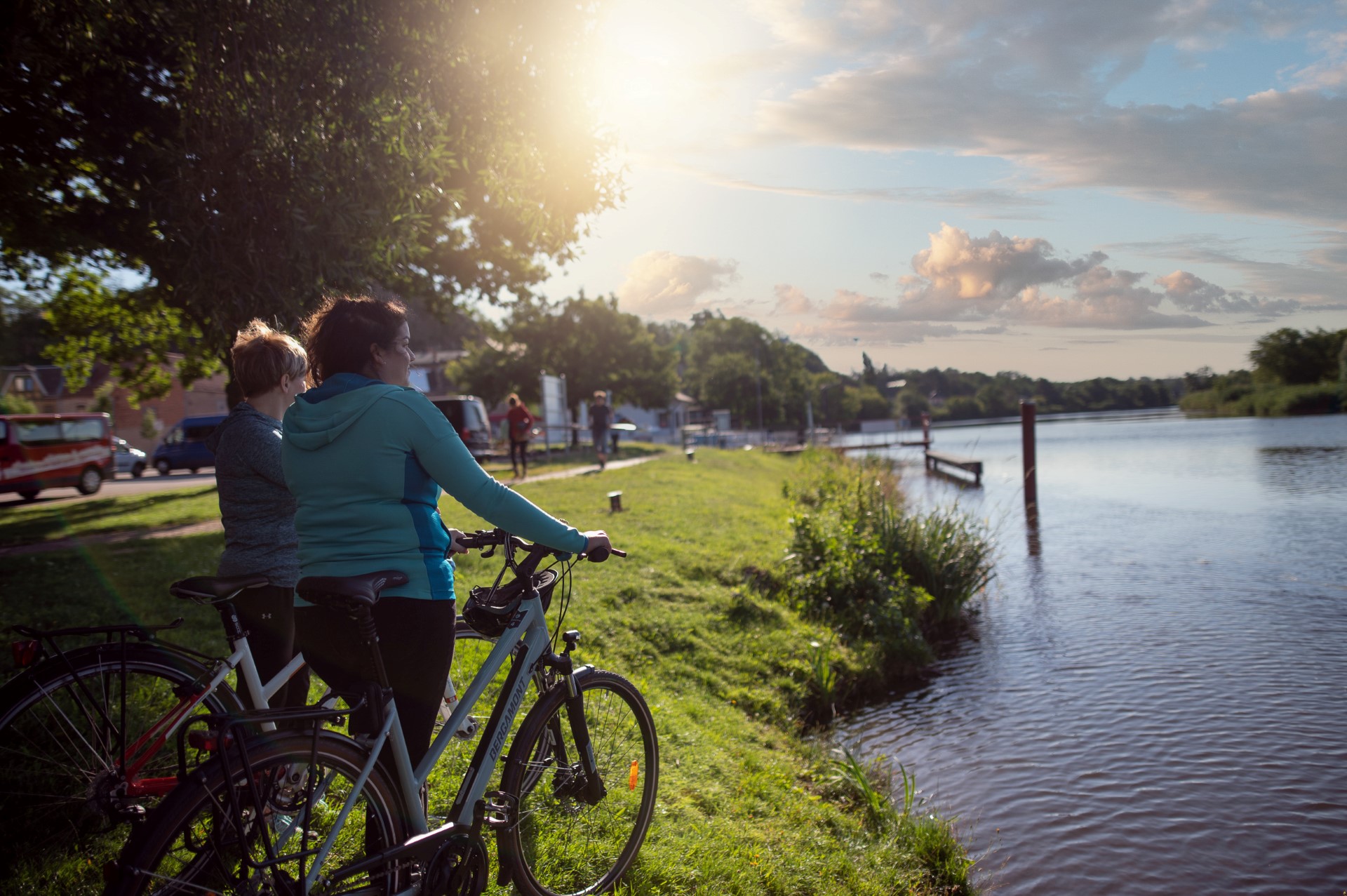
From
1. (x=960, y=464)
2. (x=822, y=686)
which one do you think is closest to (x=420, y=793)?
(x=822, y=686)

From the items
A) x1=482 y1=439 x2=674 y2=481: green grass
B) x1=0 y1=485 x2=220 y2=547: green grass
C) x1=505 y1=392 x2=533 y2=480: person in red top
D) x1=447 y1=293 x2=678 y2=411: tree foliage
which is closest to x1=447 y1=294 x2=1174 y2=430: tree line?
x1=447 y1=293 x2=678 y2=411: tree foliage

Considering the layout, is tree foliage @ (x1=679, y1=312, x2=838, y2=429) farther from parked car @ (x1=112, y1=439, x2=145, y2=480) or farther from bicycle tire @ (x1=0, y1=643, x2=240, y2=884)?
bicycle tire @ (x1=0, y1=643, x2=240, y2=884)

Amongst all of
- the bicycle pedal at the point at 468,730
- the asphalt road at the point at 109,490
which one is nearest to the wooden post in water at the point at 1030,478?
the bicycle pedal at the point at 468,730

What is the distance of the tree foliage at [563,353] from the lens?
48969 mm

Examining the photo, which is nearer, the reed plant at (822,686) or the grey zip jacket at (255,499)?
the grey zip jacket at (255,499)

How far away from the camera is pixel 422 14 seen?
970cm

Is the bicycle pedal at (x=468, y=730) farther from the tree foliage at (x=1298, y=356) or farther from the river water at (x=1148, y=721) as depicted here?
the tree foliage at (x=1298, y=356)

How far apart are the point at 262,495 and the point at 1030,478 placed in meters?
22.6

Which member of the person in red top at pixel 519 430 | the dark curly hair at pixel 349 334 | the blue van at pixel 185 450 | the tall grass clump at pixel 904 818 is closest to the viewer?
the dark curly hair at pixel 349 334

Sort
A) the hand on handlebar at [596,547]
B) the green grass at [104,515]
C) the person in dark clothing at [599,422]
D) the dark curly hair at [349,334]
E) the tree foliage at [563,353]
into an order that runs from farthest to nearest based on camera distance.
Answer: the tree foliage at [563,353], the person in dark clothing at [599,422], the green grass at [104,515], the hand on handlebar at [596,547], the dark curly hair at [349,334]

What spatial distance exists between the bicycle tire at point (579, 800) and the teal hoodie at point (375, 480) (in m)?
0.83

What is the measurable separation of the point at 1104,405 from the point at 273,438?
446ft

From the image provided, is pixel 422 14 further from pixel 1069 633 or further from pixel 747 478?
pixel 747 478

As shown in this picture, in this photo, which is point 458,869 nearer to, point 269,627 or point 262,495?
point 269,627
